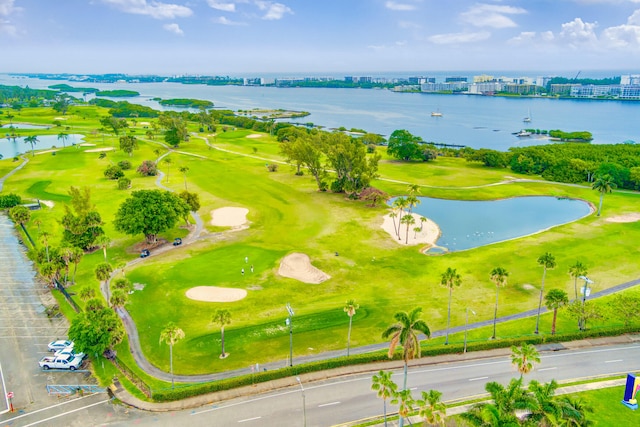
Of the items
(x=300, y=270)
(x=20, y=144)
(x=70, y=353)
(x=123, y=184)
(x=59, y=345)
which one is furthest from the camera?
(x=20, y=144)

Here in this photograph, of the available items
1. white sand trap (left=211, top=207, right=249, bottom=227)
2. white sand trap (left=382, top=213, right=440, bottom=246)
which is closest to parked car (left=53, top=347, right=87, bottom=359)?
white sand trap (left=211, top=207, right=249, bottom=227)

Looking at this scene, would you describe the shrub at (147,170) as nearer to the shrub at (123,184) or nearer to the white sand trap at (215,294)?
the shrub at (123,184)

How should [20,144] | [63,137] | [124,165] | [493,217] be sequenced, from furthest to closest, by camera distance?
[63,137] → [20,144] → [124,165] → [493,217]

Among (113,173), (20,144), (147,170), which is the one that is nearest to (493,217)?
(147,170)

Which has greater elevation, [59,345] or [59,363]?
[59,345]

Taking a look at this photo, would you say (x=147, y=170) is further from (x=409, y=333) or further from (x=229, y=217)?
(x=409, y=333)

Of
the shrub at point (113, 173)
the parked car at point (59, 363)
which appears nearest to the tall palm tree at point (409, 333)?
the parked car at point (59, 363)
